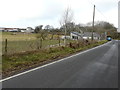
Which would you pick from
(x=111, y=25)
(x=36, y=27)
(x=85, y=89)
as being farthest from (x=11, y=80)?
(x=111, y=25)

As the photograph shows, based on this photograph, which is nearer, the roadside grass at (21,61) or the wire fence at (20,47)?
the roadside grass at (21,61)

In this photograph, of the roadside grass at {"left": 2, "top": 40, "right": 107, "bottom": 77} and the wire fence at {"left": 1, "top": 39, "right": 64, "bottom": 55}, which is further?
the wire fence at {"left": 1, "top": 39, "right": 64, "bottom": 55}

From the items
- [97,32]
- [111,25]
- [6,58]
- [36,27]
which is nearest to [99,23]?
[97,32]

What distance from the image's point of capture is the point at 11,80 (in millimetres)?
6547

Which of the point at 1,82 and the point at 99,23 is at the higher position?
the point at 99,23

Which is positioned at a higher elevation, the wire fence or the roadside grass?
the wire fence

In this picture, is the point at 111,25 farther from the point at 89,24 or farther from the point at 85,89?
the point at 85,89

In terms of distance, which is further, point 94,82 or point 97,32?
point 97,32

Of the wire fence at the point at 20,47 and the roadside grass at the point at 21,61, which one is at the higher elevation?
the wire fence at the point at 20,47

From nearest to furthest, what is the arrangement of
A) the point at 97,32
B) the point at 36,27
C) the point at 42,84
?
the point at 42,84 < the point at 36,27 < the point at 97,32

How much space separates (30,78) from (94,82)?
251 cm

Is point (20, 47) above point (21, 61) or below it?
above

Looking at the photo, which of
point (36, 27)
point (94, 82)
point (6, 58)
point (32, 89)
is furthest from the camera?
point (36, 27)

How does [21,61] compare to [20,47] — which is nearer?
[21,61]
